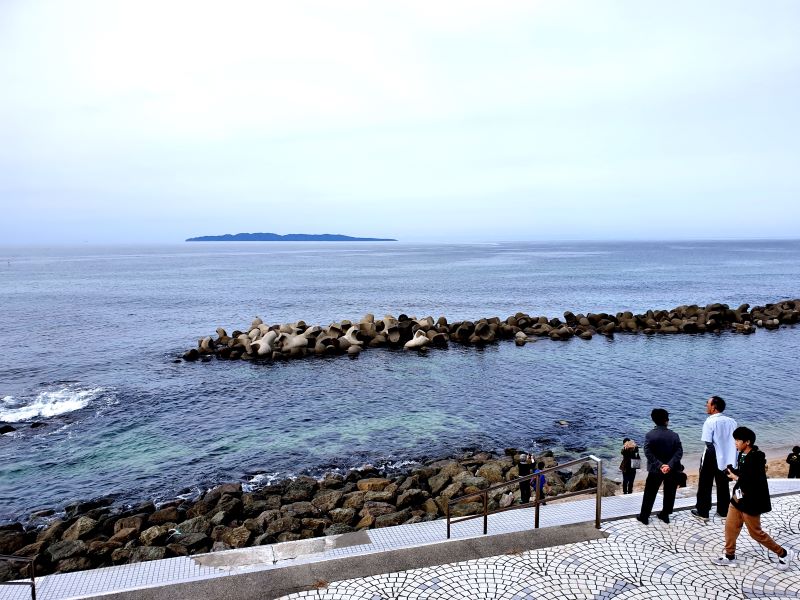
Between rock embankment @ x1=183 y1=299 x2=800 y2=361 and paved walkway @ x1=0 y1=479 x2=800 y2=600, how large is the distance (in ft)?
73.4

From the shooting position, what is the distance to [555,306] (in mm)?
52750

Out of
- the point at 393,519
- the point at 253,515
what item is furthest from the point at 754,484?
the point at 253,515

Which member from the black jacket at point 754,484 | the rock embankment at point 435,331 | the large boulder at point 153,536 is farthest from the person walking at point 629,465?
the rock embankment at point 435,331

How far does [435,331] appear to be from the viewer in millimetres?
33344

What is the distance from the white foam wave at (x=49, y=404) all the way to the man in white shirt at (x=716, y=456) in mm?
21076

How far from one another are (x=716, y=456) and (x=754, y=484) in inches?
38.1

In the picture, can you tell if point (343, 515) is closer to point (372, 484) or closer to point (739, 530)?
point (372, 484)

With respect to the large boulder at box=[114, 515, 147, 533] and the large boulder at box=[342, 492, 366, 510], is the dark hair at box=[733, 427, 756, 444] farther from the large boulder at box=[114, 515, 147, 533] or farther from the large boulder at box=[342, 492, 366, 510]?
the large boulder at box=[114, 515, 147, 533]

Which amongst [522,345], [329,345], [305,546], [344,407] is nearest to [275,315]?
[329,345]

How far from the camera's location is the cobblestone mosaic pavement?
245 inches

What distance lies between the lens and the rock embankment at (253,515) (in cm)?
1042

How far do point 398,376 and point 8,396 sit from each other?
1641 cm

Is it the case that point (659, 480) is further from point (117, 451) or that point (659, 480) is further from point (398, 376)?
point (398, 376)

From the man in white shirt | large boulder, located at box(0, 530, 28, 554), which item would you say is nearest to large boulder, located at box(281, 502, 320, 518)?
large boulder, located at box(0, 530, 28, 554)
